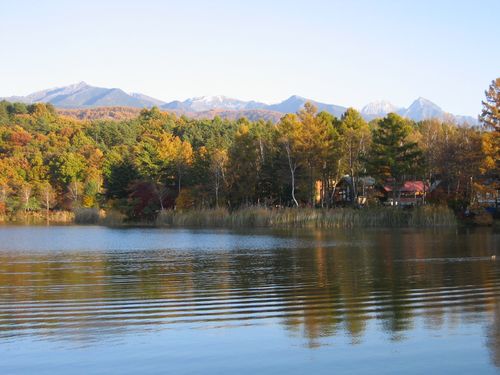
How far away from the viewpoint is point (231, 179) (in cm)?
5897

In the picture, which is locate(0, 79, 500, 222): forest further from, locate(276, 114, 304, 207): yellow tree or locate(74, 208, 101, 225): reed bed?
locate(74, 208, 101, 225): reed bed

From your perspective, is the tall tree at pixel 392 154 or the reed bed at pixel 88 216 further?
the reed bed at pixel 88 216

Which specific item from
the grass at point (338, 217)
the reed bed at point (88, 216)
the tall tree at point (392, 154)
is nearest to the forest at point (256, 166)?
the tall tree at point (392, 154)

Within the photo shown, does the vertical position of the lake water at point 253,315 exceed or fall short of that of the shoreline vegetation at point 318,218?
it falls short

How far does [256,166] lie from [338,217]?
14008mm

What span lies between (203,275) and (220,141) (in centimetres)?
5017

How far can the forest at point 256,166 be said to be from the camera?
50031mm

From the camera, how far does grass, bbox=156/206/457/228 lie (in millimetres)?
45188

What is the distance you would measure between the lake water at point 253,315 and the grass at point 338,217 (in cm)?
2047

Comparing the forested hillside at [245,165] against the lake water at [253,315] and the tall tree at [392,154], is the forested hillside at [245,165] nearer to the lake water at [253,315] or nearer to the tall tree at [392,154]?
the tall tree at [392,154]

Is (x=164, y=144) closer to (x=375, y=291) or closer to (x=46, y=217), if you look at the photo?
(x=46, y=217)

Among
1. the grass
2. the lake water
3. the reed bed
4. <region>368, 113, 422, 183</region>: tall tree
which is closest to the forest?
<region>368, 113, 422, 183</region>: tall tree

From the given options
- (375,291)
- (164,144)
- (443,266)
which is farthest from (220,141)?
(375,291)

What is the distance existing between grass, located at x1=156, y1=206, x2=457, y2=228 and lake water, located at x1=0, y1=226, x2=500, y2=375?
806 inches
